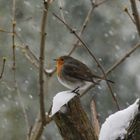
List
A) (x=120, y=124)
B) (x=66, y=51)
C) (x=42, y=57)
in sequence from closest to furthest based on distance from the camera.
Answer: (x=120, y=124), (x=42, y=57), (x=66, y=51)

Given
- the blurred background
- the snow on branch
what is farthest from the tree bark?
the blurred background

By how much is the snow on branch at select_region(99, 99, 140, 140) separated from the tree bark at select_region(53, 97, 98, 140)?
445mm

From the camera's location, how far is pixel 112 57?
9.87 meters

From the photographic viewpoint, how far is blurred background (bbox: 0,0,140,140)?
945 cm

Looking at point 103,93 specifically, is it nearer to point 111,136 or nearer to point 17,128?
point 17,128

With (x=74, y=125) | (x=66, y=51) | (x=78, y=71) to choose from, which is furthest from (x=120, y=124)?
(x=66, y=51)

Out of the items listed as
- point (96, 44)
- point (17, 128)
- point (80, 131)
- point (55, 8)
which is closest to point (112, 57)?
point (96, 44)

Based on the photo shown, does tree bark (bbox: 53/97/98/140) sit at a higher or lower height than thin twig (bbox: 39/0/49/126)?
lower

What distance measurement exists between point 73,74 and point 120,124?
81.9 inches

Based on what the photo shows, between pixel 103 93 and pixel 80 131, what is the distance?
749 cm

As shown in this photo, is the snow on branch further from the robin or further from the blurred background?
the blurred background

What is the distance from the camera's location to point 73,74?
4117 millimetres

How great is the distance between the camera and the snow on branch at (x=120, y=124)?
6.59 feet

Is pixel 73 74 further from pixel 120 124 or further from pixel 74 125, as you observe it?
pixel 120 124
